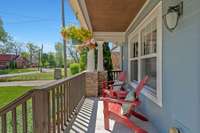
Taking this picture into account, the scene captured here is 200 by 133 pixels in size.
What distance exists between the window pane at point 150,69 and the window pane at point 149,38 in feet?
0.66

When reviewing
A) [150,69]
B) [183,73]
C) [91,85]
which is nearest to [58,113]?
[183,73]

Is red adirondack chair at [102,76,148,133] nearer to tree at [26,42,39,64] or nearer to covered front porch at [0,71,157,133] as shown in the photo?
covered front porch at [0,71,157,133]

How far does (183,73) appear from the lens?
255cm

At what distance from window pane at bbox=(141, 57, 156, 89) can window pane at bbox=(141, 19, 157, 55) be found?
20 centimetres

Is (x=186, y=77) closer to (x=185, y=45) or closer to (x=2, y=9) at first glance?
(x=185, y=45)

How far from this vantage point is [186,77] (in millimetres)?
2471

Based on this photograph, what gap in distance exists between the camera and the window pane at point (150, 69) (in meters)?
4.26

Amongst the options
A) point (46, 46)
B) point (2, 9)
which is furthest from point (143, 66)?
point (46, 46)

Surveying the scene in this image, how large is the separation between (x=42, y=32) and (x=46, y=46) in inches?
389

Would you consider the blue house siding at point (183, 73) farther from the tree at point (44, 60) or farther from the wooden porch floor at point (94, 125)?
the tree at point (44, 60)

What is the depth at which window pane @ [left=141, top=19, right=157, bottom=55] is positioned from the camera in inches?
163

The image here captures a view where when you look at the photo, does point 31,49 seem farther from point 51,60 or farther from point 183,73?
point 183,73

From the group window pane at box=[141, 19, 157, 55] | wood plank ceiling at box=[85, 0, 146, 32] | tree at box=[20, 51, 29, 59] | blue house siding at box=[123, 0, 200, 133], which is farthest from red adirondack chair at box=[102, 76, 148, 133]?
tree at box=[20, 51, 29, 59]

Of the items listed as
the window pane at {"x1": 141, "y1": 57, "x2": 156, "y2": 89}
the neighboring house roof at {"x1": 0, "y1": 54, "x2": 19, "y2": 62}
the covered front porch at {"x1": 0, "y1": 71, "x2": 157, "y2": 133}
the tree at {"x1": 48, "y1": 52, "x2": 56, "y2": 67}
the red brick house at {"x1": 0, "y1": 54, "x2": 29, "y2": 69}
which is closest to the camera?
the covered front porch at {"x1": 0, "y1": 71, "x2": 157, "y2": 133}
